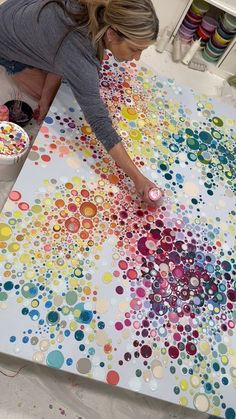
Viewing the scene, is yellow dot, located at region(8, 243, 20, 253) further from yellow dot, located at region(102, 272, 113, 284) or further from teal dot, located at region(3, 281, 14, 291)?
yellow dot, located at region(102, 272, 113, 284)

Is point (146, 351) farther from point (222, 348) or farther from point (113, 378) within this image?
point (222, 348)

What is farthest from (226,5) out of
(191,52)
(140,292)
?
(140,292)

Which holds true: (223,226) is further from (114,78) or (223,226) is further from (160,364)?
(114,78)

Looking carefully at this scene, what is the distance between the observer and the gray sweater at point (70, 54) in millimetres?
1089

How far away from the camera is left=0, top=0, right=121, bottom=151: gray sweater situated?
1089 mm

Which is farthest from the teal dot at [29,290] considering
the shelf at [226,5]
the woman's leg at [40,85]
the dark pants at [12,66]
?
the shelf at [226,5]

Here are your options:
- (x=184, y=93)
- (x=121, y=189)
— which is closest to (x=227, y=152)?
(x=184, y=93)

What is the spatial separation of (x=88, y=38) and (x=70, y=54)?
7 cm

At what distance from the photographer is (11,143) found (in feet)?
4.15

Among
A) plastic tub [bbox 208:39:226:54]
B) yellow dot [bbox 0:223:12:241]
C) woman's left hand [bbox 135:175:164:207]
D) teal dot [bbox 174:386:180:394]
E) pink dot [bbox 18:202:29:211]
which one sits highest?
plastic tub [bbox 208:39:226:54]

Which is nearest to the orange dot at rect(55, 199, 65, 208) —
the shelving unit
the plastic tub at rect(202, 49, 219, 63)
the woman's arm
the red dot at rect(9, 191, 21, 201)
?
the red dot at rect(9, 191, 21, 201)

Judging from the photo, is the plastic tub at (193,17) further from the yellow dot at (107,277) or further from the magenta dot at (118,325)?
the magenta dot at (118,325)

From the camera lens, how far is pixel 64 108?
1.23 m

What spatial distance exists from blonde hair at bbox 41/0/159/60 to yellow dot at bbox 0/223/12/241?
0.57 m
